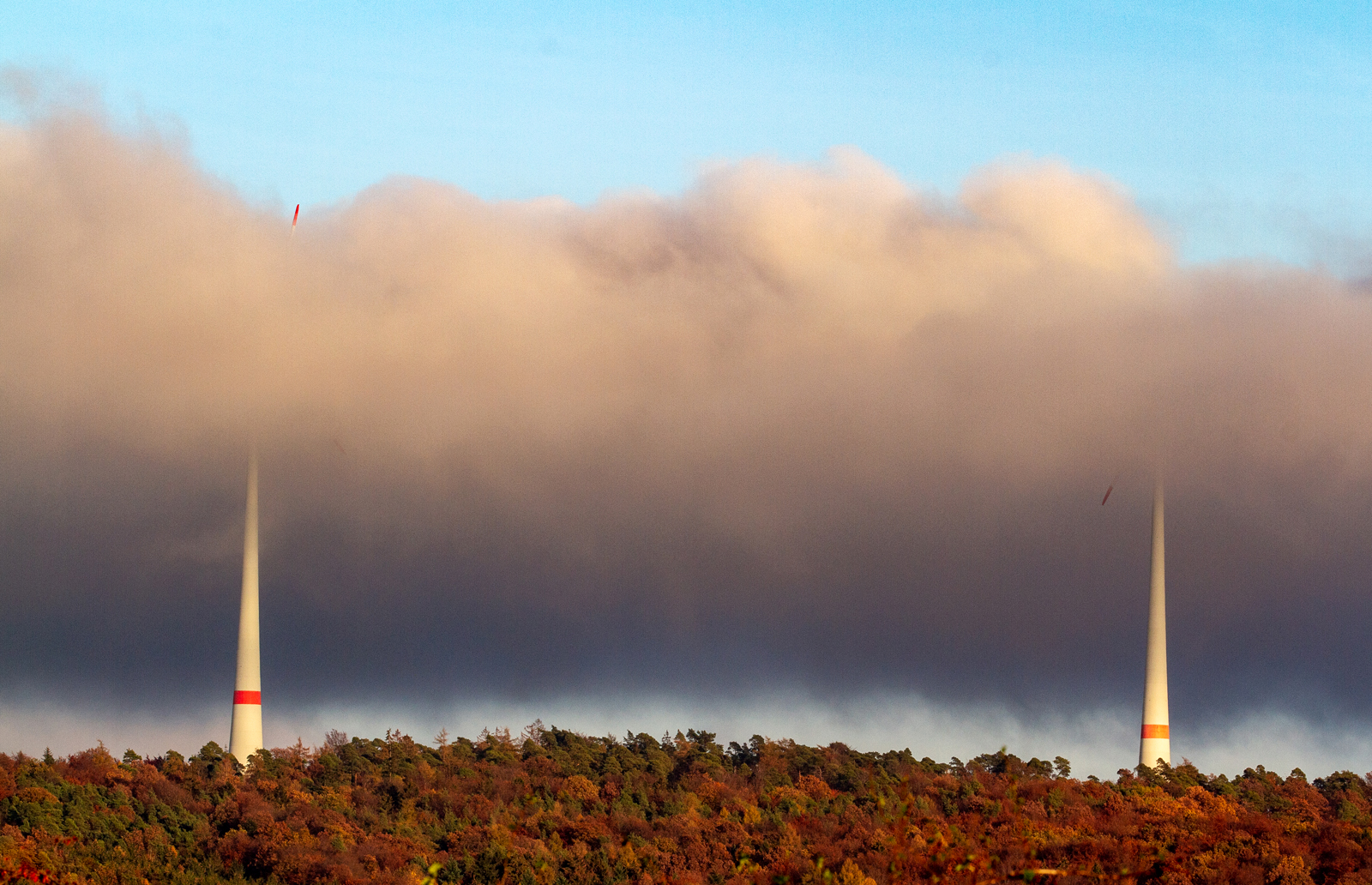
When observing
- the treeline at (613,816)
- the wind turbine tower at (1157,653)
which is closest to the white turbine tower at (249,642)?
the treeline at (613,816)

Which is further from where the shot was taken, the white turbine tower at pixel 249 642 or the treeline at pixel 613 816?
the white turbine tower at pixel 249 642

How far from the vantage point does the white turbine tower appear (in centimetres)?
7875

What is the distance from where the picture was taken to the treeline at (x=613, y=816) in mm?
59406

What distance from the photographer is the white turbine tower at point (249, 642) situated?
78.8 m

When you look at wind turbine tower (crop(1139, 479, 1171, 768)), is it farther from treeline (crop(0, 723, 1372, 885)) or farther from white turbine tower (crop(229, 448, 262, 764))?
white turbine tower (crop(229, 448, 262, 764))

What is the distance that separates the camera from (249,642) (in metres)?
78.9

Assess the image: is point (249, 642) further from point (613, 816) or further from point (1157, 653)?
point (1157, 653)

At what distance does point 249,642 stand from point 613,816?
19809 mm

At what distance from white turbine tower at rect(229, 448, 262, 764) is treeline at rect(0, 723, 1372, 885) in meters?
3.25

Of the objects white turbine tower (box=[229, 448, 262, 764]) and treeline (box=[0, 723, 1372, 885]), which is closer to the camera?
treeline (box=[0, 723, 1372, 885])

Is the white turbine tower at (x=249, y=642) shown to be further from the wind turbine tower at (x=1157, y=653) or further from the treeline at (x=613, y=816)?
the wind turbine tower at (x=1157, y=653)

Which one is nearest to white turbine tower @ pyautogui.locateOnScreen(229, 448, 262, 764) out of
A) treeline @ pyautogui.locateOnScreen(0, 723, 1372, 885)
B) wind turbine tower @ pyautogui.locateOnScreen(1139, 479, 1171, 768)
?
treeline @ pyautogui.locateOnScreen(0, 723, 1372, 885)

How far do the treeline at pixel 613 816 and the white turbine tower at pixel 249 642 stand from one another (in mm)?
3251

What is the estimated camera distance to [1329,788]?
3506 inches
